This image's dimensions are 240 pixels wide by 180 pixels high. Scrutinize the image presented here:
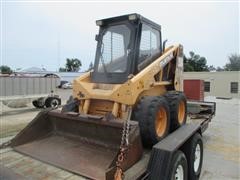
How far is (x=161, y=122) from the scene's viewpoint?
3949mm

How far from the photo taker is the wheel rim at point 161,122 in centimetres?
381

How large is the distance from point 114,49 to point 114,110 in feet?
4.19

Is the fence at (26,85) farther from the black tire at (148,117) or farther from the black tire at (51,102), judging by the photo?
the black tire at (148,117)

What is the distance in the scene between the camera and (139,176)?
9.37 feet

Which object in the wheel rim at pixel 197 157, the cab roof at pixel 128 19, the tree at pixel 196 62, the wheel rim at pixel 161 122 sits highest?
the tree at pixel 196 62

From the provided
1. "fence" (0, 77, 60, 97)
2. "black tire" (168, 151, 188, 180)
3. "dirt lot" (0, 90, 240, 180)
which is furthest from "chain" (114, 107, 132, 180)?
"fence" (0, 77, 60, 97)

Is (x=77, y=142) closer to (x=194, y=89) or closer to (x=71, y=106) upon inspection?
(x=71, y=106)

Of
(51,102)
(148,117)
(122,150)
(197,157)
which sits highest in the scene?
Result: (148,117)

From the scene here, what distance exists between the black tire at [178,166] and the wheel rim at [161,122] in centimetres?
55

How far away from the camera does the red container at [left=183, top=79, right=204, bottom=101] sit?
29.3 feet

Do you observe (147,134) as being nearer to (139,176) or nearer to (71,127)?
(139,176)

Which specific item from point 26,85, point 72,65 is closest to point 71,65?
point 72,65

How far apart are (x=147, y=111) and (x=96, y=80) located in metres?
1.41

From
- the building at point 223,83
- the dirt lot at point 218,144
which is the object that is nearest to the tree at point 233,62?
the building at point 223,83
